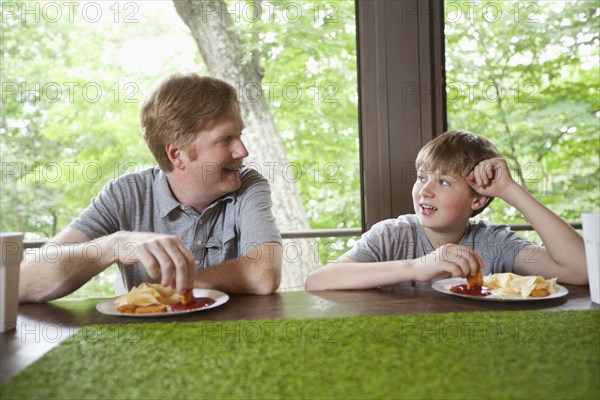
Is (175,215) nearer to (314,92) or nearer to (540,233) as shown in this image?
(540,233)

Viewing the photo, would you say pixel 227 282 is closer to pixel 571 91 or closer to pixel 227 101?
pixel 227 101

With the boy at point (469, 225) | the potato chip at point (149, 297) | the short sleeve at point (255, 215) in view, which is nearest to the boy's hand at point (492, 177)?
the boy at point (469, 225)

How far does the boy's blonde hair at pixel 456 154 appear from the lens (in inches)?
66.4

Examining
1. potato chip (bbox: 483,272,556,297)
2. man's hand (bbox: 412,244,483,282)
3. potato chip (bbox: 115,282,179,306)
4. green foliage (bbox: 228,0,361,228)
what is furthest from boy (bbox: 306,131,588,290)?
green foliage (bbox: 228,0,361,228)

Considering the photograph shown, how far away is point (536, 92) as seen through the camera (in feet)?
11.6

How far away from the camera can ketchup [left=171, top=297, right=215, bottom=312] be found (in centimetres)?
117

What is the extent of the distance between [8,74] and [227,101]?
3022mm

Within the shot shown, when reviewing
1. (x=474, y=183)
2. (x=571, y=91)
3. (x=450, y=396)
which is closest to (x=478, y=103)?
(x=571, y=91)

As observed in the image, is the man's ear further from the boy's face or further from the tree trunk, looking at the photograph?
the tree trunk

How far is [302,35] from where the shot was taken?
372cm

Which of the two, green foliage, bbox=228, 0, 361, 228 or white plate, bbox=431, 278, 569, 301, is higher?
green foliage, bbox=228, 0, 361, 228

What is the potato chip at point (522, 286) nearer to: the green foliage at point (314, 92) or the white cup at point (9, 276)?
the white cup at point (9, 276)

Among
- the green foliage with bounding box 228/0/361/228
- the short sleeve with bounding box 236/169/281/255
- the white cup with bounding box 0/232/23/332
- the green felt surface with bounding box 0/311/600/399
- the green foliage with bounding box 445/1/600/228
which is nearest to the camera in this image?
the green felt surface with bounding box 0/311/600/399

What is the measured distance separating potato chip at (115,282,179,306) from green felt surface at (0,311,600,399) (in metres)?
0.11
